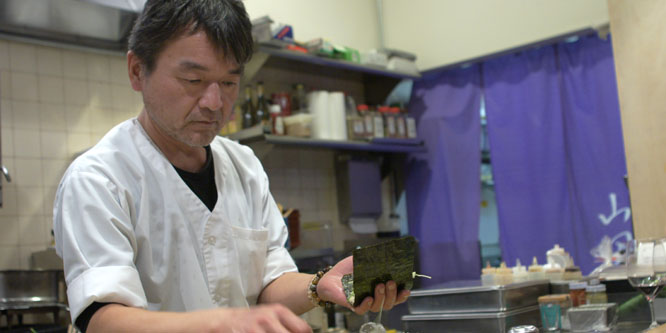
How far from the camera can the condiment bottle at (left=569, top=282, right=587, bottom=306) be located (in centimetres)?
198

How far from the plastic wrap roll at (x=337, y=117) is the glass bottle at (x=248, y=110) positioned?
547 millimetres

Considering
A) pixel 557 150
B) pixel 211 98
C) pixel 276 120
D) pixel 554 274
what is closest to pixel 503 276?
pixel 554 274

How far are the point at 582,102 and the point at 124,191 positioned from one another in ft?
11.3

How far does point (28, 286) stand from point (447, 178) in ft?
9.25

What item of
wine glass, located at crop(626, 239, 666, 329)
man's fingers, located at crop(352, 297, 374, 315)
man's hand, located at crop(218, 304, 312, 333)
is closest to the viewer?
man's hand, located at crop(218, 304, 312, 333)

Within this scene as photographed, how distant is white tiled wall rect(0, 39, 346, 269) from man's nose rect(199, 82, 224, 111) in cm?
223

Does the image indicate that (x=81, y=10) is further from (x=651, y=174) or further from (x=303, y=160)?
(x=651, y=174)

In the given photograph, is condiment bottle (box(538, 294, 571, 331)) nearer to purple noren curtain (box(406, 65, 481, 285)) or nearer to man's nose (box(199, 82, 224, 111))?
man's nose (box(199, 82, 224, 111))

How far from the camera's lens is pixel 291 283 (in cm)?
142

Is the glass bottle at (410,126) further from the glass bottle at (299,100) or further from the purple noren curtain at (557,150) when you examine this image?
the glass bottle at (299,100)

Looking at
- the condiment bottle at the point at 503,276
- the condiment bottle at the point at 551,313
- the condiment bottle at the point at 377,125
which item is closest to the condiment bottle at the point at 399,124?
the condiment bottle at the point at 377,125

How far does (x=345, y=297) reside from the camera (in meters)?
1.19

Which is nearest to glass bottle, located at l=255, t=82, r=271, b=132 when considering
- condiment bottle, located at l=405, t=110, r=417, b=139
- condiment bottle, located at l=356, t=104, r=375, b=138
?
condiment bottle, located at l=356, t=104, r=375, b=138

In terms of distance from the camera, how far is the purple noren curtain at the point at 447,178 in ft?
14.8
